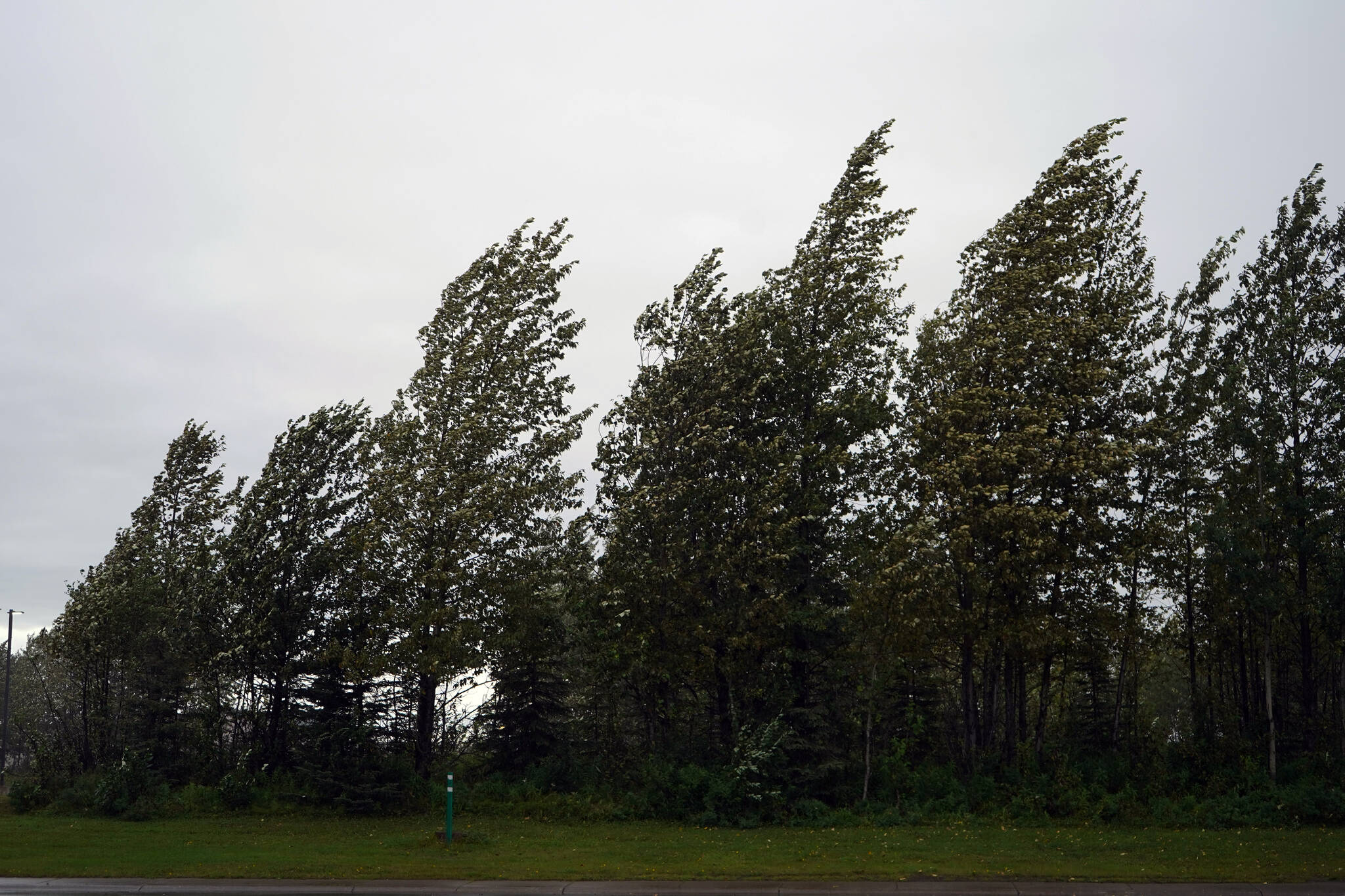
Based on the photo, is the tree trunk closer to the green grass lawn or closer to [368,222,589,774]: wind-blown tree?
the green grass lawn

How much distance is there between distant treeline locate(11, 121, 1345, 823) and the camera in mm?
26188

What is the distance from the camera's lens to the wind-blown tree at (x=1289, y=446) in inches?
1030

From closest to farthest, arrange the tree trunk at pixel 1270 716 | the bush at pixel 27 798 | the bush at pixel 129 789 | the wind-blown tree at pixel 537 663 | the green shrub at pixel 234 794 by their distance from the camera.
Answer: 1. the tree trunk at pixel 1270 716
2. the bush at pixel 129 789
3. the green shrub at pixel 234 794
4. the wind-blown tree at pixel 537 663
5. the bush at pixel 27 798

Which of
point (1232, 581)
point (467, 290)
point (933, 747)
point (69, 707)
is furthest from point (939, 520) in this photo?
point (69, 707)

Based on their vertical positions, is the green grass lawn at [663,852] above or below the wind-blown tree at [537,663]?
below

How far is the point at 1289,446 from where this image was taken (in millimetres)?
27078

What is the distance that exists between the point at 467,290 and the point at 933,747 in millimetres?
18708

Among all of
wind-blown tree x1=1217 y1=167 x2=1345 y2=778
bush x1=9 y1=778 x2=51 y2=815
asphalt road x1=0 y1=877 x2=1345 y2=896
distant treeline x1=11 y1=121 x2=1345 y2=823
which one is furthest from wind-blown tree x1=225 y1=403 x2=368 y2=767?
wind-blown tree x1=1217 y1=167 x2=1345 y2=778

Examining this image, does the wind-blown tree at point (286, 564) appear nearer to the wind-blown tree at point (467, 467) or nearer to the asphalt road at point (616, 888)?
the wind-blown tree at point (467, 467)

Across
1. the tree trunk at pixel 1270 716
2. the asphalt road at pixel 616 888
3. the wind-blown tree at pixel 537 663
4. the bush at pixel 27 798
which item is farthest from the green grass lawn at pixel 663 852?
the bush at pixel 27 798

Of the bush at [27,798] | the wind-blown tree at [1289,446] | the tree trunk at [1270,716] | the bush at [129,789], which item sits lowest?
the bush at [27,798]

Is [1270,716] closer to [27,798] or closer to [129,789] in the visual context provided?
[129,789]

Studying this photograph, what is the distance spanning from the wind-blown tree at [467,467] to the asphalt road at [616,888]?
1008cm

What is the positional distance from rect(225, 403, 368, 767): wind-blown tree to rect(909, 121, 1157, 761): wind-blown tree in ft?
54.3
